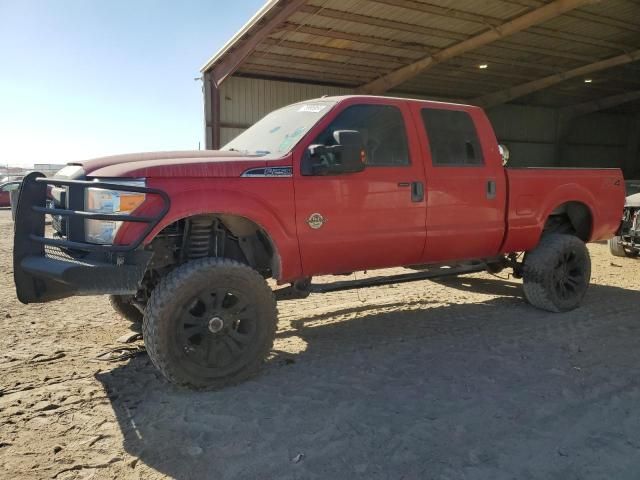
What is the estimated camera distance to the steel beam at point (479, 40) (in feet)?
36.7

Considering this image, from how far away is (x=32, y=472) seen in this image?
97.2 inches

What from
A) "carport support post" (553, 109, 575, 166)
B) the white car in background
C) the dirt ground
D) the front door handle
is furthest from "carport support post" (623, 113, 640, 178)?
the front door handle

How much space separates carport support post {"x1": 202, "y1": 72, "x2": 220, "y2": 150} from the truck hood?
11.2 m

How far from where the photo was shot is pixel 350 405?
10.4 ft

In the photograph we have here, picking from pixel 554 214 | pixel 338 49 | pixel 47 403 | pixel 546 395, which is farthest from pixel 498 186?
pixel 338 49

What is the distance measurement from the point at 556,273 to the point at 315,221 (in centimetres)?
298

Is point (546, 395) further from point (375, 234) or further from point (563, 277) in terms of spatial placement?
point (563, 277)

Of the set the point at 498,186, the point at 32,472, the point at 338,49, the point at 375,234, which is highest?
the point at 338,49

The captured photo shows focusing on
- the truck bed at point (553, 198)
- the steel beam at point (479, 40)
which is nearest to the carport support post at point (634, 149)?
the steel beam at point (479, 40)

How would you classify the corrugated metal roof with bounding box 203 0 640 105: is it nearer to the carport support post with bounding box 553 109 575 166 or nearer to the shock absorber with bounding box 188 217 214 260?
the carport support post with bounding box 553 109 575 166

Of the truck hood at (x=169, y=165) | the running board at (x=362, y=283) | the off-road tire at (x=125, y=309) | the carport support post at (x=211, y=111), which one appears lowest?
the off-road tire at (x=125, y=309)

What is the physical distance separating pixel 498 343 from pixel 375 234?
146cm

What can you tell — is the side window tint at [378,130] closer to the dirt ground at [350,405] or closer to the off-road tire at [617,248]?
the dirt ground at [350,405]

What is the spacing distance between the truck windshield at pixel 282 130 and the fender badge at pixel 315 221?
0.53m
